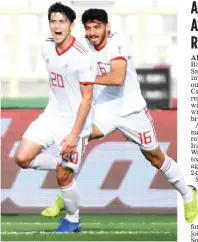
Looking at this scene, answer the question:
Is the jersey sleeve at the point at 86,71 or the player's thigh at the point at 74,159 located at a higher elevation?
the jersey sleeve at the point at 86,71

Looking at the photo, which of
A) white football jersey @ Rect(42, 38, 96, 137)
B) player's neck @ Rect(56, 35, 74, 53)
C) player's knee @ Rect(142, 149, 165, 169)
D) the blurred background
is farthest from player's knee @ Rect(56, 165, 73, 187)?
the blurred background

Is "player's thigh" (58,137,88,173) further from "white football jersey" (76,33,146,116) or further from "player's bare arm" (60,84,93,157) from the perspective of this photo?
"white football jersey" (76,33,146,116)

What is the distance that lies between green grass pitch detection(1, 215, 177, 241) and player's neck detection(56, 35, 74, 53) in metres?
1.40

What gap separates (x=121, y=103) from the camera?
9.36 metres

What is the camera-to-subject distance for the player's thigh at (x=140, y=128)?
30.8 ft

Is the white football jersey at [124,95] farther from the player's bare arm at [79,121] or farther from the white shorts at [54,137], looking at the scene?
the player's bare arm at [79,121]

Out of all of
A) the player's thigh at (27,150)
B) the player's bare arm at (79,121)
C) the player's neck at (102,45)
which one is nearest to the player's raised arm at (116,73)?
the player's neck at (102,45)

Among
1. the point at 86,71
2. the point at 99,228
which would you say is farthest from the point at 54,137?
the point at 99,228

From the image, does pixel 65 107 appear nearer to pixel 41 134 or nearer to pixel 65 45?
pixel 41 134

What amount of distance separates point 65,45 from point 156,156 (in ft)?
3.99

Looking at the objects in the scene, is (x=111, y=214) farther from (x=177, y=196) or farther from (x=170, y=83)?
(x=170, y=83)

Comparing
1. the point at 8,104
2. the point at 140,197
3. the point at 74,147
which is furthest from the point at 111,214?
the point at 74,147

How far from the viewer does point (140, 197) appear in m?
10.8

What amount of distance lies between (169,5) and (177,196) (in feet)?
6.38
